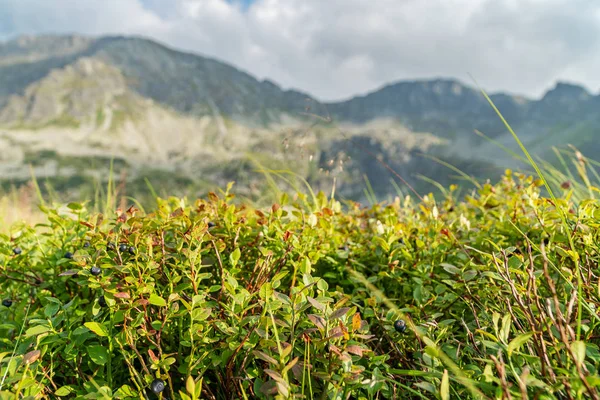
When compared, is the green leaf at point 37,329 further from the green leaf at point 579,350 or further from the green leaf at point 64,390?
the green leaf at point 579,350

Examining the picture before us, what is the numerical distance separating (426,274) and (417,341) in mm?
466

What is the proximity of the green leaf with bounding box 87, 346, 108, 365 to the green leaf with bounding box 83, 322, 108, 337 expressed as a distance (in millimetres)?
98

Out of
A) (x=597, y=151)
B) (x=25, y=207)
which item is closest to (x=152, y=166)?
(x=25, y=207)

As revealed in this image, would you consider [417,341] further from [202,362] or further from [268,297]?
[202,362]

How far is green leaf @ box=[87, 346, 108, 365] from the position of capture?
1.53 meters

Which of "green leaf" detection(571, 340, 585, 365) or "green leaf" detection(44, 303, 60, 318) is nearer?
"green leaf" detection(571, 340, 585, 365)

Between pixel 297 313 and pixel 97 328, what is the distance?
0.83 m

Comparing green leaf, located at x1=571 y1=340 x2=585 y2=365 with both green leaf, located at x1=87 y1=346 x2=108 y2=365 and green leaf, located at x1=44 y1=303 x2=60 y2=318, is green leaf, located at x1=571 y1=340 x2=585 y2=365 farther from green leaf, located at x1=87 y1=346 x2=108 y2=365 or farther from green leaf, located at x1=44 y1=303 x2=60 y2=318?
green leaf, located at x1=44 y1=303 x2=60 y2=318

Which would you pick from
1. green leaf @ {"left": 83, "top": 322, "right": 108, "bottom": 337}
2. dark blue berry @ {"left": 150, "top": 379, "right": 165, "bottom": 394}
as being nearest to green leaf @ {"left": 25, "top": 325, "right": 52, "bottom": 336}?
green leaf @ {"left": 83, "top": 322, "right": 108, "bottom": 337}

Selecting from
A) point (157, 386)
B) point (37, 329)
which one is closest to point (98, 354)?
point (37, 329)

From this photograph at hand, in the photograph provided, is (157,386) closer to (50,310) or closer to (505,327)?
(50,310)

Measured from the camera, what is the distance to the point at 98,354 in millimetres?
1556

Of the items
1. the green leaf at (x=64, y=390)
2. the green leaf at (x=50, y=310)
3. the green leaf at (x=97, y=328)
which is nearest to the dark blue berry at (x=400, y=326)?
the green leaf at (x=97, y=328)

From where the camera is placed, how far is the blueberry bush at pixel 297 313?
51.8 inches
